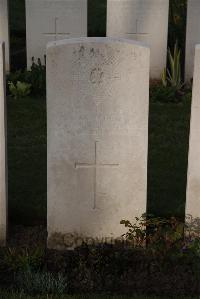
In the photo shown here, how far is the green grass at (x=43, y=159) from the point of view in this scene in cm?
626

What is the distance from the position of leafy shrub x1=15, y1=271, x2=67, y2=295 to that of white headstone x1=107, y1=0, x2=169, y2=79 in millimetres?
6593

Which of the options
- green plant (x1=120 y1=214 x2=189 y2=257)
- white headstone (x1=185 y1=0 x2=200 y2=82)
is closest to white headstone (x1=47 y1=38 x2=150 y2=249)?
green plant (x1=120 y1=214 x2=189 y2=257)

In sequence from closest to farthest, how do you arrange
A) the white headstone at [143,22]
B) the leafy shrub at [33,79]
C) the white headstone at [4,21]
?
the leafy shrub at [33,79]
the white headstone at [143,22]
the white headstone at [4,21]

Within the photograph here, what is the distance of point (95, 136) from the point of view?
525cm

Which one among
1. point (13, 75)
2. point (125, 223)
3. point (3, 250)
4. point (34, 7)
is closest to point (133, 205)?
point (125, 223)

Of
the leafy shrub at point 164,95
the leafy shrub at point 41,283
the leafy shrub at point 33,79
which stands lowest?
the leafy shrub at point 41,283

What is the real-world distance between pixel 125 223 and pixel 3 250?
3.19 feet

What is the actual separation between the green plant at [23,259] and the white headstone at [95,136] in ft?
0.96

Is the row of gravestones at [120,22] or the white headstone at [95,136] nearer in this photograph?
the white headstone at [95,136]

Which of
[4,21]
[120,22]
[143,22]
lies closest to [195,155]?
[120,22]

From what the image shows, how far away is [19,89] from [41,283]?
17.8 ft

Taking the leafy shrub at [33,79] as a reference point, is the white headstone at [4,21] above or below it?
above

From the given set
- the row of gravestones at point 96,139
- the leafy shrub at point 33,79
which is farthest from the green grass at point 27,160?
the row of gravestones at point 96,139

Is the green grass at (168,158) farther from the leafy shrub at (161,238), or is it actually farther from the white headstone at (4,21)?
the white headstone at (4,21)
